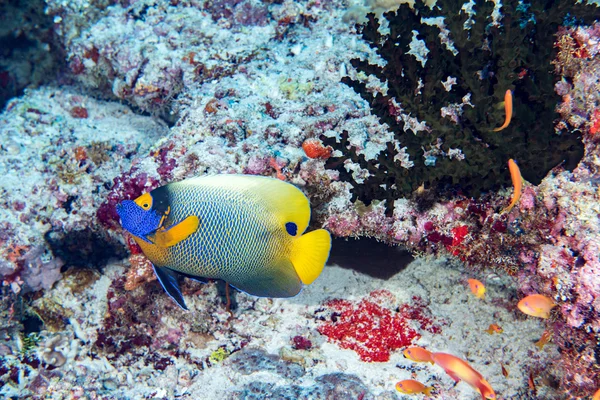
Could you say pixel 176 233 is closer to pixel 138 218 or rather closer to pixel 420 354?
pixel 138 218

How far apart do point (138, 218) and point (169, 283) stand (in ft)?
1.42

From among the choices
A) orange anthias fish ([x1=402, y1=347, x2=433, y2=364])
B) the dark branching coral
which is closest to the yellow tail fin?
the dark branching coral

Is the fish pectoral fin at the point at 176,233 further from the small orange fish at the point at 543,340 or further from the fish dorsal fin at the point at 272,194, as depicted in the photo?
the small orange fish at the point at 543,340

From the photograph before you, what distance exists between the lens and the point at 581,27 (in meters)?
2.92

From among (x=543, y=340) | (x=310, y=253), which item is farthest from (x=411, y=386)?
(x=310, y=253)

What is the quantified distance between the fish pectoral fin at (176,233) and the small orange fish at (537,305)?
243 centimetres

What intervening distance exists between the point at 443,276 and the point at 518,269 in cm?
96

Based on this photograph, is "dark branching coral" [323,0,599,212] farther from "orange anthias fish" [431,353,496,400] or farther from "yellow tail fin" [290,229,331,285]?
"orange anthias fish" [431,353,496,400]

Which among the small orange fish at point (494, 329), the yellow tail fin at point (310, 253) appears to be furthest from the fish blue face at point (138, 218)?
the small orange fish at point (494, 329)

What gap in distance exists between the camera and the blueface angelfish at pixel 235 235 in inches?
77.7

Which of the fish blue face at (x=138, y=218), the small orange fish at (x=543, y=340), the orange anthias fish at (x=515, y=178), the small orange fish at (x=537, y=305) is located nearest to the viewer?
the fish blue face at (x=138, y=218)

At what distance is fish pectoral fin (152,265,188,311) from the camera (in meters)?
2.04

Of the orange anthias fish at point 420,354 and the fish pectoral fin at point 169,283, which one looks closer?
the fish pectoral fin at point 169,283

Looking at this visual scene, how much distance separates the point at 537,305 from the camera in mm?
2727
